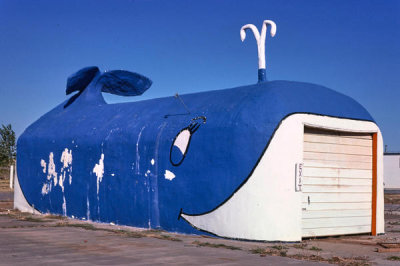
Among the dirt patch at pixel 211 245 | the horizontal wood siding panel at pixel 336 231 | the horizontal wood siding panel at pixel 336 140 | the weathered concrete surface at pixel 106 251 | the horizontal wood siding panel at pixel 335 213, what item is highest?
the horizontal wood siding panel at pixel 336 140

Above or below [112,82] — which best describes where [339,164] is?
below

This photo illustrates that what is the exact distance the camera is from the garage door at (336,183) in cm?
1219

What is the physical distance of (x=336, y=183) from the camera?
1277 centimetres

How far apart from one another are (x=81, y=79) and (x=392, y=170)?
41.3m

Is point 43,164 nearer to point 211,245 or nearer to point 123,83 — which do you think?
point 123,83

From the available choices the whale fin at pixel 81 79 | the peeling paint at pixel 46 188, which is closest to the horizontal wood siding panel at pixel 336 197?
the peeling paint at pixel 46 188

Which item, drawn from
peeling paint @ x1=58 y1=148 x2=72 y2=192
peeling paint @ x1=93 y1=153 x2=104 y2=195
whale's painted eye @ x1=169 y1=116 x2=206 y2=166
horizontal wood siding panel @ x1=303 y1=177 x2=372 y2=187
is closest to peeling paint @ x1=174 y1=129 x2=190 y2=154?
whale's painted eye @ x1=169 y1=116 x2=206 y2=166

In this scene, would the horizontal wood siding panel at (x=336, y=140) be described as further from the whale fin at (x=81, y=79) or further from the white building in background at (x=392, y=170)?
the white building in background at (x=392, y=170)

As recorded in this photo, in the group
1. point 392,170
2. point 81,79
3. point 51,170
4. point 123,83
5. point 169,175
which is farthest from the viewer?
point 392,170

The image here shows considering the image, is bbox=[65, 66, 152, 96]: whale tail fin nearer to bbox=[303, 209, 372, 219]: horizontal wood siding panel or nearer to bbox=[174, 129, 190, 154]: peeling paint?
bbox=[174, 129, 190, 154]: peeling paint

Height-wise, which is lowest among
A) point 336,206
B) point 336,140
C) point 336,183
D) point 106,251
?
point 106,251

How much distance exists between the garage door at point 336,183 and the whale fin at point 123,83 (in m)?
A: 8.29

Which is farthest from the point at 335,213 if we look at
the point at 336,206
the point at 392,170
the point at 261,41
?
the point at 392,170

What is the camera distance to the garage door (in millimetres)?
12188
